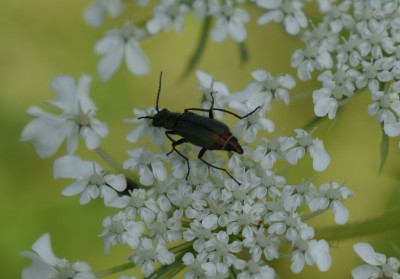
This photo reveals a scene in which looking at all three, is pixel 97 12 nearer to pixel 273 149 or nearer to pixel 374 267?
pixel 273 149

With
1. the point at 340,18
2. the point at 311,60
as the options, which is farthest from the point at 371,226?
the point at 340,18

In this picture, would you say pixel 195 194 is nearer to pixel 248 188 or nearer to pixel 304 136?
pixel 248 188

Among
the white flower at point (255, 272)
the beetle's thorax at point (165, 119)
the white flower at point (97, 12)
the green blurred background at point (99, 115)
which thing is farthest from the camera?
the green blurred background at point (99, 115)

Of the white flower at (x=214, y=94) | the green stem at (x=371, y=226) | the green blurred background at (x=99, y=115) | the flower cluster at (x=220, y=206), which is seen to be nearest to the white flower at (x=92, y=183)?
the flower cluster at (x=220, y=206)

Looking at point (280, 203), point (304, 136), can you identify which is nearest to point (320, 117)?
point (304, 136)

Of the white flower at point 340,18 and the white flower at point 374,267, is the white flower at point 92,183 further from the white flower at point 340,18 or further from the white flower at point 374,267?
the white flower at point 340,18

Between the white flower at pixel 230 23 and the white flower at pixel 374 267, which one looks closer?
the white flower at pixel 374 267
